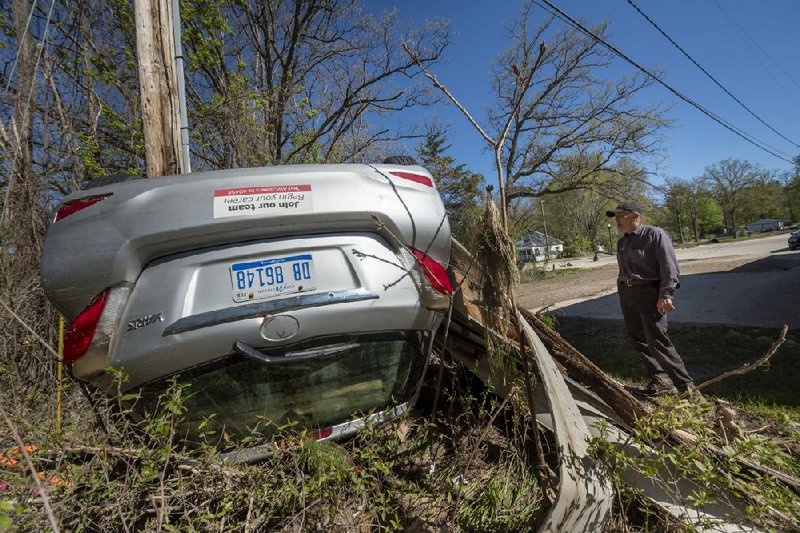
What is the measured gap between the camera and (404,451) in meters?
1.98

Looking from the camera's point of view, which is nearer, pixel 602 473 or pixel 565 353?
pixel 602 473

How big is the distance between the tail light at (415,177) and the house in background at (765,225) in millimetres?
84335

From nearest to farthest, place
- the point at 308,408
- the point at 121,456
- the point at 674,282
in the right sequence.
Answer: the point at 121,456, the point at 308,408, the point at 674,282

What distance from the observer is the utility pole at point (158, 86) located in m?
2.90

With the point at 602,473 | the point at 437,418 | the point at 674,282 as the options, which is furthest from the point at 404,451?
the point at 674,282

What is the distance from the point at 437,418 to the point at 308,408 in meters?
0.99

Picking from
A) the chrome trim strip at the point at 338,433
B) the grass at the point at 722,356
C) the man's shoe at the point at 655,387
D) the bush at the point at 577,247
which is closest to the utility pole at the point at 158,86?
the chrome trim strip at the point at 338,433

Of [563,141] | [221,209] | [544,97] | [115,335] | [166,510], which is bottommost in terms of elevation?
[166,510]

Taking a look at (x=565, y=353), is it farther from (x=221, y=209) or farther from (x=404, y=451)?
(x=221, y=209)

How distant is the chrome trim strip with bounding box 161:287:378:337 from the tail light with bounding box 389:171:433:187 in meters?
0.62

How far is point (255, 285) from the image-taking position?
4.87 ft

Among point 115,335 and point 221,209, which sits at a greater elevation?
point 221,209

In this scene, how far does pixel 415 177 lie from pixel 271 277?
870mm

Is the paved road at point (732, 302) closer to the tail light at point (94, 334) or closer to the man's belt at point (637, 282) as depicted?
the man's belt at point (637, 282)
